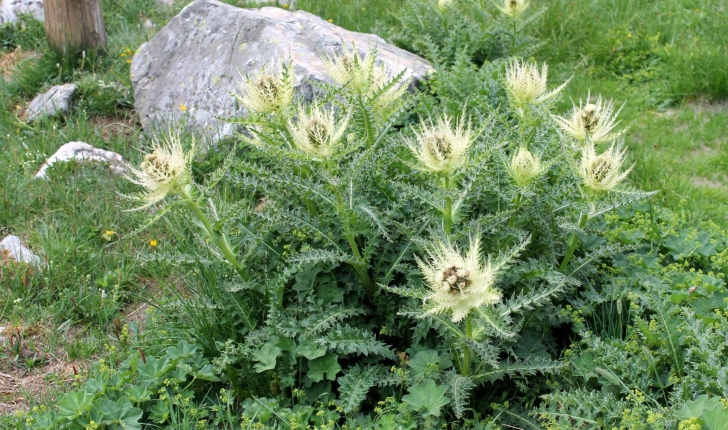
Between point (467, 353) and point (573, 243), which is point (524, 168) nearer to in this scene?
point (573, 243)

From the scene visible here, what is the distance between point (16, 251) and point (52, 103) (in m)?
1.85

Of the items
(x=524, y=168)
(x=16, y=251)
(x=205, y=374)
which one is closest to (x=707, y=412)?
(x=524, y=168)

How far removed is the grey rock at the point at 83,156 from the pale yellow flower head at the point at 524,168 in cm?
290

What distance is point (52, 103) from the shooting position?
17.8 feet

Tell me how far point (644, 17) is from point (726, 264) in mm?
3406

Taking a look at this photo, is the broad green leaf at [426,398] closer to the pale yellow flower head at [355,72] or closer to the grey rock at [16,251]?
the pale yellow flower head at [355,72]

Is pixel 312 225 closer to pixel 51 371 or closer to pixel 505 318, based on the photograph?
pixel 505 318

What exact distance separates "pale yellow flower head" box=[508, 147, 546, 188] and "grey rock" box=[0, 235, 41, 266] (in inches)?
108

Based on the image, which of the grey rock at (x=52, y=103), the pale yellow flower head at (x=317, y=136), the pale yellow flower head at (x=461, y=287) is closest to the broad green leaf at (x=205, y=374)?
the pale yellow flower head at (x=317, y=136)

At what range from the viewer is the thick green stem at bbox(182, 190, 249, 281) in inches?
111

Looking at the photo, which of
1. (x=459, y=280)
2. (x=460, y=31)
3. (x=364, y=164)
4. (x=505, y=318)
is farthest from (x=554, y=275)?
(x=460, y=31)

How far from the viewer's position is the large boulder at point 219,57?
4988mm

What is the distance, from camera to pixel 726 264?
3414mm

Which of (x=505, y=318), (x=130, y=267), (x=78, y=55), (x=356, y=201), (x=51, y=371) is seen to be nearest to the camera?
(x=505, y=318)
